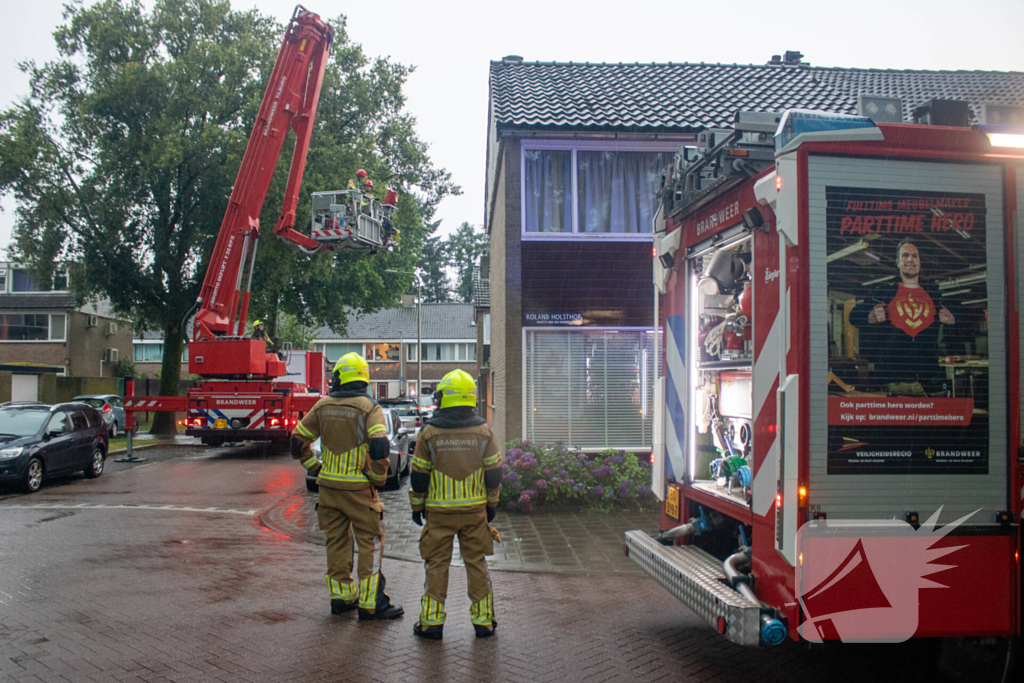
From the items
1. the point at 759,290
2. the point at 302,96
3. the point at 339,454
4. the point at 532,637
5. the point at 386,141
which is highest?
the point at 386,141

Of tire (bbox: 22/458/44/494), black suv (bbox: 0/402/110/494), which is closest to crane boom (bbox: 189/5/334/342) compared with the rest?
black suv (bbox: 0/402/110/494)

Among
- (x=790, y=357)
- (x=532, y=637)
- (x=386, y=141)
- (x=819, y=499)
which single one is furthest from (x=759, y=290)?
(x=386, y=141)

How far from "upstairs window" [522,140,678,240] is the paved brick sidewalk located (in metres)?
4.70

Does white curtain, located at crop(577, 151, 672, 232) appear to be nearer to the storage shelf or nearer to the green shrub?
the green shrub

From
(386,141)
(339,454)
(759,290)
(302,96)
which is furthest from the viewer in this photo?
(386,141)

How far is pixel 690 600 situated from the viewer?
4703 mm

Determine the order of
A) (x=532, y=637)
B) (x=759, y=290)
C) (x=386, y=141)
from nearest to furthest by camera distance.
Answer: (x=759, y=290) → (x=532, y=637) → (x=386, y=141)

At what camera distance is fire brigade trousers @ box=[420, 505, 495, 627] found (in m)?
5.54

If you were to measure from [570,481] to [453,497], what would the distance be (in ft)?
17.4

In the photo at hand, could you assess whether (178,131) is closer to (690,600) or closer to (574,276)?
(574,276)

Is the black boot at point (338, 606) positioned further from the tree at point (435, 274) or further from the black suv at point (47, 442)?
the tree at point (435, 274)

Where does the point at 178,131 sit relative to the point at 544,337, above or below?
above

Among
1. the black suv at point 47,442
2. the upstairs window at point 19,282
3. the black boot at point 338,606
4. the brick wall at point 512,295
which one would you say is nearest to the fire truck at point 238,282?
the black suv at point 47,442

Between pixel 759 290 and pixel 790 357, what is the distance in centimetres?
55
